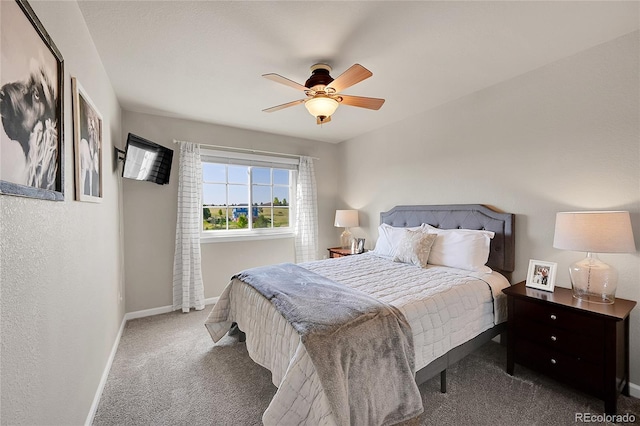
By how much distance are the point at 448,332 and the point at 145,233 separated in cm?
351

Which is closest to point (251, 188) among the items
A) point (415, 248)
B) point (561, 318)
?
point (415, 248)

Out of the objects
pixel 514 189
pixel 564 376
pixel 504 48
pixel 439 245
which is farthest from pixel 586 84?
Result: pixel 564 376

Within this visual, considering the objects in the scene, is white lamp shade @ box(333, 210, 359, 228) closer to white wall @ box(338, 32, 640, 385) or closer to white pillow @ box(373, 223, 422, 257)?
white pillow @ box(373, 223, 422, 257)

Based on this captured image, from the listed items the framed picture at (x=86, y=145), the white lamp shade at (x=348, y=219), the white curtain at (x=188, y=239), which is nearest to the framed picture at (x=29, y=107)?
the framed picture at (x=86, y=145)

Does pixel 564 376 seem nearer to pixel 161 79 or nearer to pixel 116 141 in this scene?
pixel 161 79

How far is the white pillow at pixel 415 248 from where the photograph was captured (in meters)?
2.75

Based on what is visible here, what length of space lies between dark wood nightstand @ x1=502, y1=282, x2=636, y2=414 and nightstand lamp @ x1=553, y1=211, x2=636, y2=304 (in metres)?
0.11

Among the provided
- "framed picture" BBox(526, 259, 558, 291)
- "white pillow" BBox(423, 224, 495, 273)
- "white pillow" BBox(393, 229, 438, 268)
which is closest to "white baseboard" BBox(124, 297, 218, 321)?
"white pillow" BBox(393, 229, 438, 268)

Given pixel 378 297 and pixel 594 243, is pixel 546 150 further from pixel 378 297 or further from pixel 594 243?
pixel 378 297

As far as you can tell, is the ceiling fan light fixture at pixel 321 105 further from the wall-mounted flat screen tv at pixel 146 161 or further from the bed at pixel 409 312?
the wall-mounted flat screen tv at pixel 146 161

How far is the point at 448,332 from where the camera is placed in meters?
1.86

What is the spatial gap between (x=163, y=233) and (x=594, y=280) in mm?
4338

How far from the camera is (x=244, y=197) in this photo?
4.16 metres

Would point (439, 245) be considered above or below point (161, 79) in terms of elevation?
below
